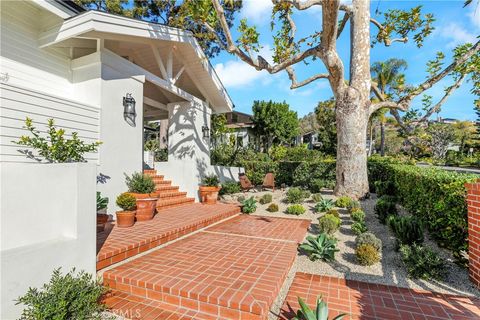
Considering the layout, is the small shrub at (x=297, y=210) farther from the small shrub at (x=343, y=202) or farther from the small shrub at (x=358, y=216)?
the small shrub at (x=358, y=216)

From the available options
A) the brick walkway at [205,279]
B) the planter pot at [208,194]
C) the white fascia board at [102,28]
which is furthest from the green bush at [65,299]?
the planter pot at [208,194]

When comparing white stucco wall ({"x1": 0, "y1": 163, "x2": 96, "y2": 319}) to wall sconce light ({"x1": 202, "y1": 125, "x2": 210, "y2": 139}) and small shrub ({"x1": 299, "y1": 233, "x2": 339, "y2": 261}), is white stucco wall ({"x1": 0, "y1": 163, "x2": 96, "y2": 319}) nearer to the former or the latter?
small shrub ({"x1": 299, "y1": 233, "x2": 339, "y2": 261})

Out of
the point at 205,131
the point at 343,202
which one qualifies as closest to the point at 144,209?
the point at 205,131

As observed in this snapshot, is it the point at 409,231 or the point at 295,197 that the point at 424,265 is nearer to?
the point at 409,231

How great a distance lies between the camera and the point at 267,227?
21.1ft

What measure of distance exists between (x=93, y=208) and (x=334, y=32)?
6.99m

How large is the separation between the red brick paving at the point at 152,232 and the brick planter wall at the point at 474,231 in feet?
16.3

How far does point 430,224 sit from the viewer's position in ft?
16.5

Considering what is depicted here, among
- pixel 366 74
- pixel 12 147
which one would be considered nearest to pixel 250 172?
pixel 366 74

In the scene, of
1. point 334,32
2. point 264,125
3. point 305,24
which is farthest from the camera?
point 264,125

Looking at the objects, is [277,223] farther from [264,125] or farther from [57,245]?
[264,125]

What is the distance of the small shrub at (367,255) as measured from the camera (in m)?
4.34

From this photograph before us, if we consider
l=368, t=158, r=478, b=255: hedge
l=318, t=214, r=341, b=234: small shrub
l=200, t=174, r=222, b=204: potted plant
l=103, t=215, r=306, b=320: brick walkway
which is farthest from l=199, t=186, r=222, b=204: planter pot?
l=368, t=158, r=478, b=255: hedge

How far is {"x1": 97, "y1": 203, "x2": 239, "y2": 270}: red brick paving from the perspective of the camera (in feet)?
12.6
